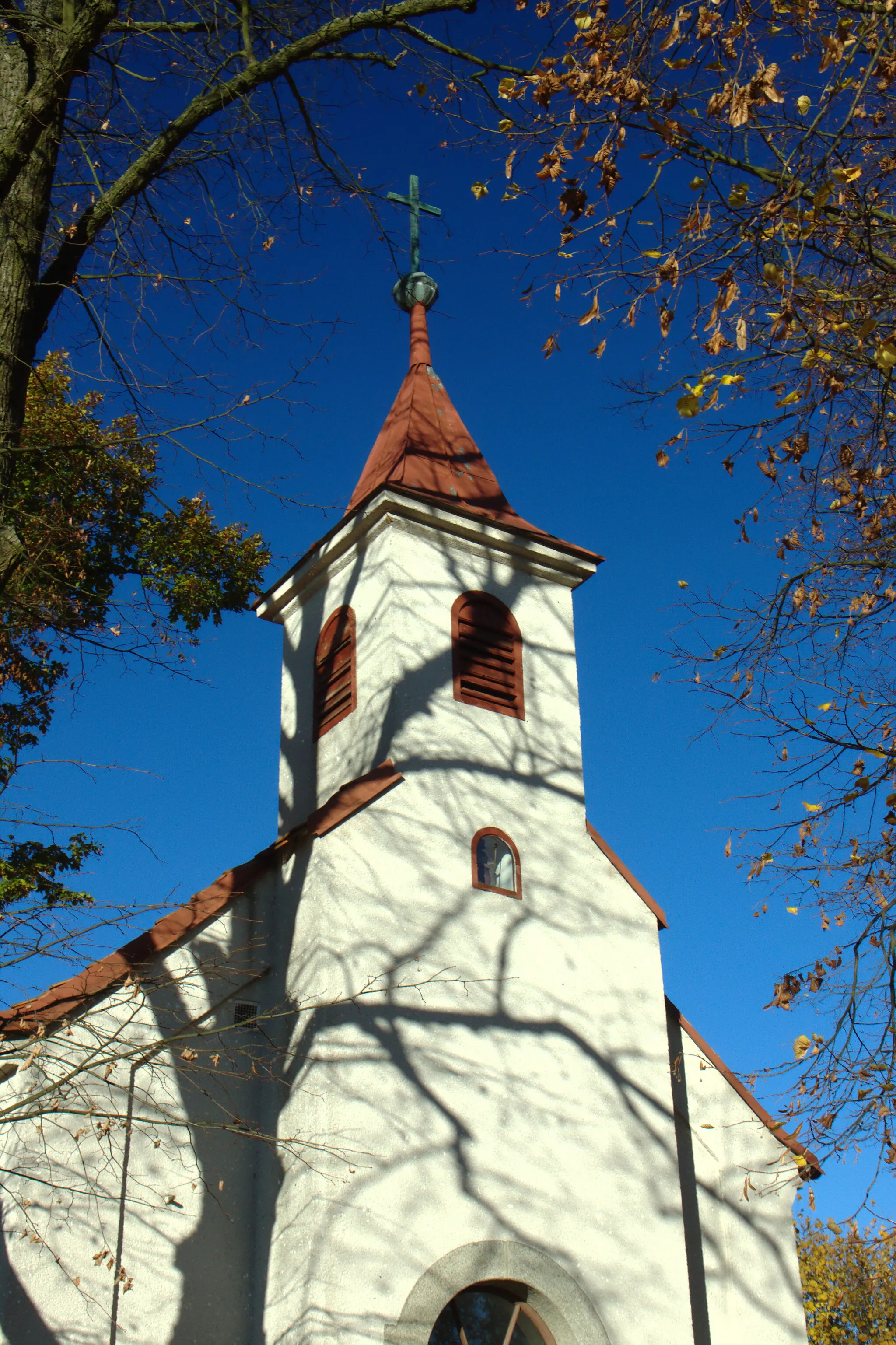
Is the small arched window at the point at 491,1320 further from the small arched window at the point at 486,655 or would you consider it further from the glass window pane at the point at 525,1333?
the small arched window at the point at 486,655

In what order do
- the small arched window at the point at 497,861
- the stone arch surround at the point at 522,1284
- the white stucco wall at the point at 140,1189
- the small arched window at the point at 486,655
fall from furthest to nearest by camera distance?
the small arched window at the point at 486,655 → the small arched window at the point at 497,861 → the stone arch surround at the point at 522,1284 → the white stucco wall at the point at 140,1189

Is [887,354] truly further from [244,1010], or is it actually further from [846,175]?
[244,1010]

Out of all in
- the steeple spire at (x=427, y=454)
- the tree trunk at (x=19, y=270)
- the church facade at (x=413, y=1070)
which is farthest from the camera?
the steeple spire at (x=427, y=454)

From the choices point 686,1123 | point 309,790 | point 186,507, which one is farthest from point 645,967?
point 186,507

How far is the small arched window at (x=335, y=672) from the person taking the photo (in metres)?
12.2

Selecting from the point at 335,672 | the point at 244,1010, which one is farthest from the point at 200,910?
the point at 335,672

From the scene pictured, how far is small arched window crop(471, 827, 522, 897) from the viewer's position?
11.1 m

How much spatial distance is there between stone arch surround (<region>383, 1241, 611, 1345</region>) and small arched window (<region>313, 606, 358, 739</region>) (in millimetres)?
4915

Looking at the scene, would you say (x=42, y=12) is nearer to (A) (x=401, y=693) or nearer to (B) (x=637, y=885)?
(A) (x=401, y=693)

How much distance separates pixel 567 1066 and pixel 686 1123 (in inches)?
69.9

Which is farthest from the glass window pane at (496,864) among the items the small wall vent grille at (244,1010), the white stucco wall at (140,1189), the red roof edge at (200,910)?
the white stucco wall at (140,1189)

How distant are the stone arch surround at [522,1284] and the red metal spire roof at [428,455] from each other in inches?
262

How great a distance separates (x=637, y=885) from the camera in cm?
1177

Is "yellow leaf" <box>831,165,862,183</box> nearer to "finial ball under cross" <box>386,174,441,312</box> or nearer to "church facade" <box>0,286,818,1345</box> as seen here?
"church facade" <box>0,286,818,1345</box>
